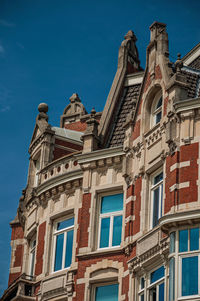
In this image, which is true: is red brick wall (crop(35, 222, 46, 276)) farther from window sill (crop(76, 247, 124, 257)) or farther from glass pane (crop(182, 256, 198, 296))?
glass pane (crop(182, 256, 198, 296))

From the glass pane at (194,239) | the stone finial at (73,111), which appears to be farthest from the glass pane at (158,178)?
the stone finial at (73,111)

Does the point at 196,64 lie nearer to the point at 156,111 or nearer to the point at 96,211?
the point at 156,111

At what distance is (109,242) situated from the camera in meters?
33.5

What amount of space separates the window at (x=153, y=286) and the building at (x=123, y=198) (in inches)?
1.6

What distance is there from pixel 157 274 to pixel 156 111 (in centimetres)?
699

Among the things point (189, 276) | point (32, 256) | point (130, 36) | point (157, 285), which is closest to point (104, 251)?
point (157, 285)

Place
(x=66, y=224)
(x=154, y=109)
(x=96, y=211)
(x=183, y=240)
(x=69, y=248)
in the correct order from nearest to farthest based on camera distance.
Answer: (x=183, y=240), (x=154, y=109), (x=96, y=211), (x=69, y=248), (x=66, y=224)

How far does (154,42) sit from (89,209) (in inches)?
287

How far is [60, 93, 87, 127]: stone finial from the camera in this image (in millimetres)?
44250

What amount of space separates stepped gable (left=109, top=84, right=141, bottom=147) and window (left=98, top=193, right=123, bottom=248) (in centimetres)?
298

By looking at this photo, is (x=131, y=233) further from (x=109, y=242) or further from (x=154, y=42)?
(x=154, y=42)

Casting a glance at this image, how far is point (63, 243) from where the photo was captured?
116 ft

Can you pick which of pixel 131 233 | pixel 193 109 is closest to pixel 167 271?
pixel 131 233

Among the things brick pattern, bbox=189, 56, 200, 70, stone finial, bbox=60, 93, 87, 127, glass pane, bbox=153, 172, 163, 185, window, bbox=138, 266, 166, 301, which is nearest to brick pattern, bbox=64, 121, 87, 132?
stone finial, bbox=60, 93, 87, 127
